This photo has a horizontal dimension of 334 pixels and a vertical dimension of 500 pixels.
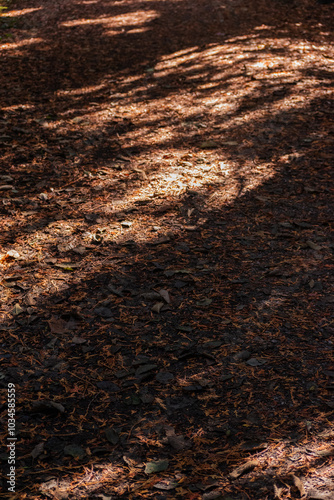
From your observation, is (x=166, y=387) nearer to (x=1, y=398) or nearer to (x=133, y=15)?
(x=1, y=398)

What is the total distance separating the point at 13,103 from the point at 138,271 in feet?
12.3

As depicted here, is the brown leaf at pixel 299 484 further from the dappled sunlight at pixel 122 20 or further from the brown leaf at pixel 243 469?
the dappled sunlight at pixel 122 20

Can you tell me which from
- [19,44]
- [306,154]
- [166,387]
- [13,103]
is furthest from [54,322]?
[19,44]

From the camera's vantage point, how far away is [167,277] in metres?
3.57

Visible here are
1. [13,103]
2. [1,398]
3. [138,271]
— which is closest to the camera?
[1,398]

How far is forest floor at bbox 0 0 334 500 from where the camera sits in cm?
234

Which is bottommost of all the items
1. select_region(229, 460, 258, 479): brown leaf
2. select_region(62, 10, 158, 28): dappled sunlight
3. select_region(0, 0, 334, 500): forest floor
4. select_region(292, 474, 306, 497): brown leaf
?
select_region(292, 474, 306, 497): brown leaf

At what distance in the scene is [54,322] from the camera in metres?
3.16

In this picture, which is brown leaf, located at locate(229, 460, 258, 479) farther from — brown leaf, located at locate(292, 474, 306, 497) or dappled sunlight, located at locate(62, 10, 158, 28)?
dappled sunlight, located at locate(62, 10, 158, 28)

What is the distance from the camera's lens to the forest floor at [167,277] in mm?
2336

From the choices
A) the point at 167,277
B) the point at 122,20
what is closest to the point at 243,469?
the point at 167,277

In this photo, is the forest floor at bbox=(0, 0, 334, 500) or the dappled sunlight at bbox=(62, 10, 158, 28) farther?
the dappled sunlight at bbox=(62, 10, 158, 28)

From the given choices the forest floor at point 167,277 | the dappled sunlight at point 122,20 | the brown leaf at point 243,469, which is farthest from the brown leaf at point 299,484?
the dappled sunlight at point 122,20

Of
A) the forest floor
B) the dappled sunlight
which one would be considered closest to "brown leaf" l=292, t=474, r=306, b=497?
the forest floor
